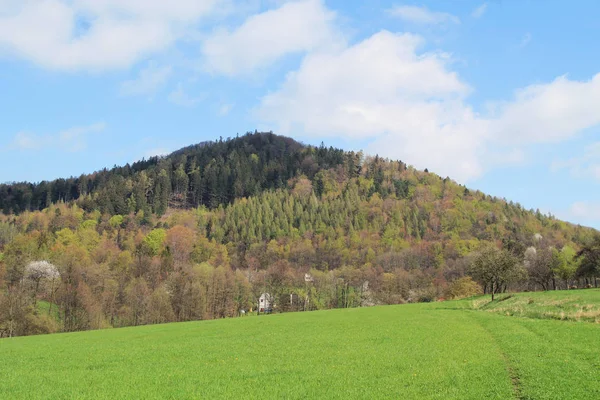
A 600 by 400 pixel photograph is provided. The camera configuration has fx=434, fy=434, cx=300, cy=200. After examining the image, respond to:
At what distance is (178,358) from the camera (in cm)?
3484

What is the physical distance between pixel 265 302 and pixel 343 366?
10918 cm

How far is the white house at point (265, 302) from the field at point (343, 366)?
8073cm

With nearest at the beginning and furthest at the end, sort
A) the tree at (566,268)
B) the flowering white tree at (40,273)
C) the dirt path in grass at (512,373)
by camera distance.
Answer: the dirt path in grass at (512,373) → the flowering white tree at (40,273) → the tree at (566,268)

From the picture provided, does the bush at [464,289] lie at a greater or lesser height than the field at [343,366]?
lesser

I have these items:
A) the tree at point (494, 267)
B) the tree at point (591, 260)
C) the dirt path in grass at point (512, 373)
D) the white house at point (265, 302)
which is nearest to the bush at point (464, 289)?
the tree at point (591, 260)

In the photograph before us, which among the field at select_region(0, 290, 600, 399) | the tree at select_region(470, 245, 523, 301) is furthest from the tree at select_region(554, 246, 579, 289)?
the field at select_region(0, 290, 600, 399)

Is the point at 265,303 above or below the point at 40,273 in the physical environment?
below

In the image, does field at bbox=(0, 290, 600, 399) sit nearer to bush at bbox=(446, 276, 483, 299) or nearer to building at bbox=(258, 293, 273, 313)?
building at bbox=(258, 293, 273, 313)

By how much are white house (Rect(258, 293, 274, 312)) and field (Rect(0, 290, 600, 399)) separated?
8073cm

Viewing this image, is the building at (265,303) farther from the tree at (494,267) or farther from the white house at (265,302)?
the tree at (494,267)

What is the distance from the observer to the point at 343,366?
91.7ft

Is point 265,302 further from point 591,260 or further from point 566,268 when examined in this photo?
point 566,268

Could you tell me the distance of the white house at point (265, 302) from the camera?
12609 centimetres

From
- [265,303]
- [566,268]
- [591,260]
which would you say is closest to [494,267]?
[591,260]
